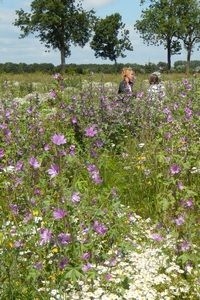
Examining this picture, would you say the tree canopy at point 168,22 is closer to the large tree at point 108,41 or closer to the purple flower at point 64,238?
the large tree at point 108,41

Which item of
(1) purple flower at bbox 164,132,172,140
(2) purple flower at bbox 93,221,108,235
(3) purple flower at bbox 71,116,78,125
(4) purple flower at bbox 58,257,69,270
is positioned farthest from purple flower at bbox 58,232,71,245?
(3) purple flower at bbox 71,116,78,125

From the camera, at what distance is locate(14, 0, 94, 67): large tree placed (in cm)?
6750

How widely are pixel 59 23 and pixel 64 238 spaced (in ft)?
214

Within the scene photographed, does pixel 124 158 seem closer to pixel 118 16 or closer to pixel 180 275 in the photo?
pixel 180 275

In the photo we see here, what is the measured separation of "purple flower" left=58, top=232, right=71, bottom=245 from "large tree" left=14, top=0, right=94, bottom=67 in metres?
63.3

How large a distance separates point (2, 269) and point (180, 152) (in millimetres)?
3205

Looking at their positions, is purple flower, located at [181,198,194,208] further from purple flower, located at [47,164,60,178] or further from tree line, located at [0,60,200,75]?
tree line, located at [0,60,200,75]

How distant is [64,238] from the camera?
3889 mm

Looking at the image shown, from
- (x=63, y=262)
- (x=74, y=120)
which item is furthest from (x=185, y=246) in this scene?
(x=74, y=120)

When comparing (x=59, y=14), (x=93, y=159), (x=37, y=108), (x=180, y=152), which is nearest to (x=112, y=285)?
(x=93, y=159)

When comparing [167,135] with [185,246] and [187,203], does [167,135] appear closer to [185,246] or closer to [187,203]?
[187,203]

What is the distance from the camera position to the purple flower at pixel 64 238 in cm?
388

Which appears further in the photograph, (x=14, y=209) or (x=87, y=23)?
(x=87, y=23)

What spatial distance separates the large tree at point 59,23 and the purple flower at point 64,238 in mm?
63328
